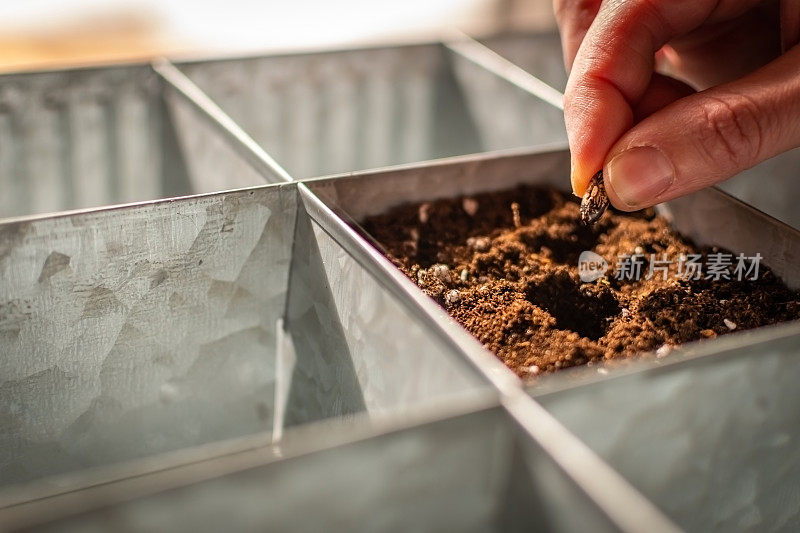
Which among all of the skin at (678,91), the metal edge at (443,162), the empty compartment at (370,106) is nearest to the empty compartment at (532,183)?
the metal edge at (443,162)

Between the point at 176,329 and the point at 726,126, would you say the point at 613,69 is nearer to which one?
the point at 726,126

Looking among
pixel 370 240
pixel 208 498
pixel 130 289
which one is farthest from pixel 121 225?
pixel 208 498

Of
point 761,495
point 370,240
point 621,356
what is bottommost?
point 761,495

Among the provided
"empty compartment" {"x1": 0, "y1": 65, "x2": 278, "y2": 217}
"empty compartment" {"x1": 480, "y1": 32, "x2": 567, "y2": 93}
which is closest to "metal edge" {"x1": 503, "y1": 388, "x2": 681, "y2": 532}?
"empty compartment" {"x1": 0, "y1": 65, "x2": 278, "y2": 217}

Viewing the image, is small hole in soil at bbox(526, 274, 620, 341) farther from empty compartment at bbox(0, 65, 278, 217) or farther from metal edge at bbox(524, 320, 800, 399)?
empty compartment at bbox(0, 65, 278, 217)

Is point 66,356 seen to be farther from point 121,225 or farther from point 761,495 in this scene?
point 761,495

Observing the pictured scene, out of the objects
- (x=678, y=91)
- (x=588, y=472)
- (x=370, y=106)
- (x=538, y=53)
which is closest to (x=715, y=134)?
(x=678, y=91)

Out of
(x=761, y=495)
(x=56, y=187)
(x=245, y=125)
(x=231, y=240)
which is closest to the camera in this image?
(x=761, y=495)
